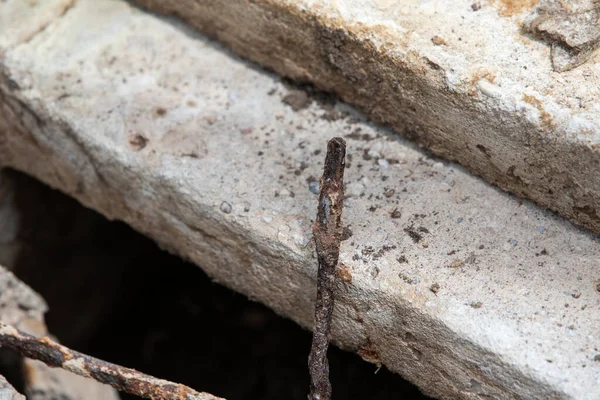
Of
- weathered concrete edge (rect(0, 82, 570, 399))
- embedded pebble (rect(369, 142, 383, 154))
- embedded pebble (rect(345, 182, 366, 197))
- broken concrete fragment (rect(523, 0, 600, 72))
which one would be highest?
broken concrete fragment (rect(523, 0, 600, 72))

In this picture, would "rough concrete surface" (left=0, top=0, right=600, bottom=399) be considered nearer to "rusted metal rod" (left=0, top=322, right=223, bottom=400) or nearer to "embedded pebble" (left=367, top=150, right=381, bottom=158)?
"embedded pebble" (left=367, top=150, right=381, bottom=158)

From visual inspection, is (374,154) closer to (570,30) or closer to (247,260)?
(247,260)

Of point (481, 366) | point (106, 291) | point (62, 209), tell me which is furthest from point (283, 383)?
point (481, 366)

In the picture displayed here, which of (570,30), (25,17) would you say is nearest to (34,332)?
(25,17)

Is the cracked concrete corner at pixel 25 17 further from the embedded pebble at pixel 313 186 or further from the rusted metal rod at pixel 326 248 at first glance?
the rusted metal rod at pixel 326 248

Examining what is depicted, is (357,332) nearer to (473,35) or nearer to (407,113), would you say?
(407,113)

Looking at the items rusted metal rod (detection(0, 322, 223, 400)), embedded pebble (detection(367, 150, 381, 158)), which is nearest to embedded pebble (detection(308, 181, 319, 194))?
embedded pebble (detection(367, 150, 381, 158))
